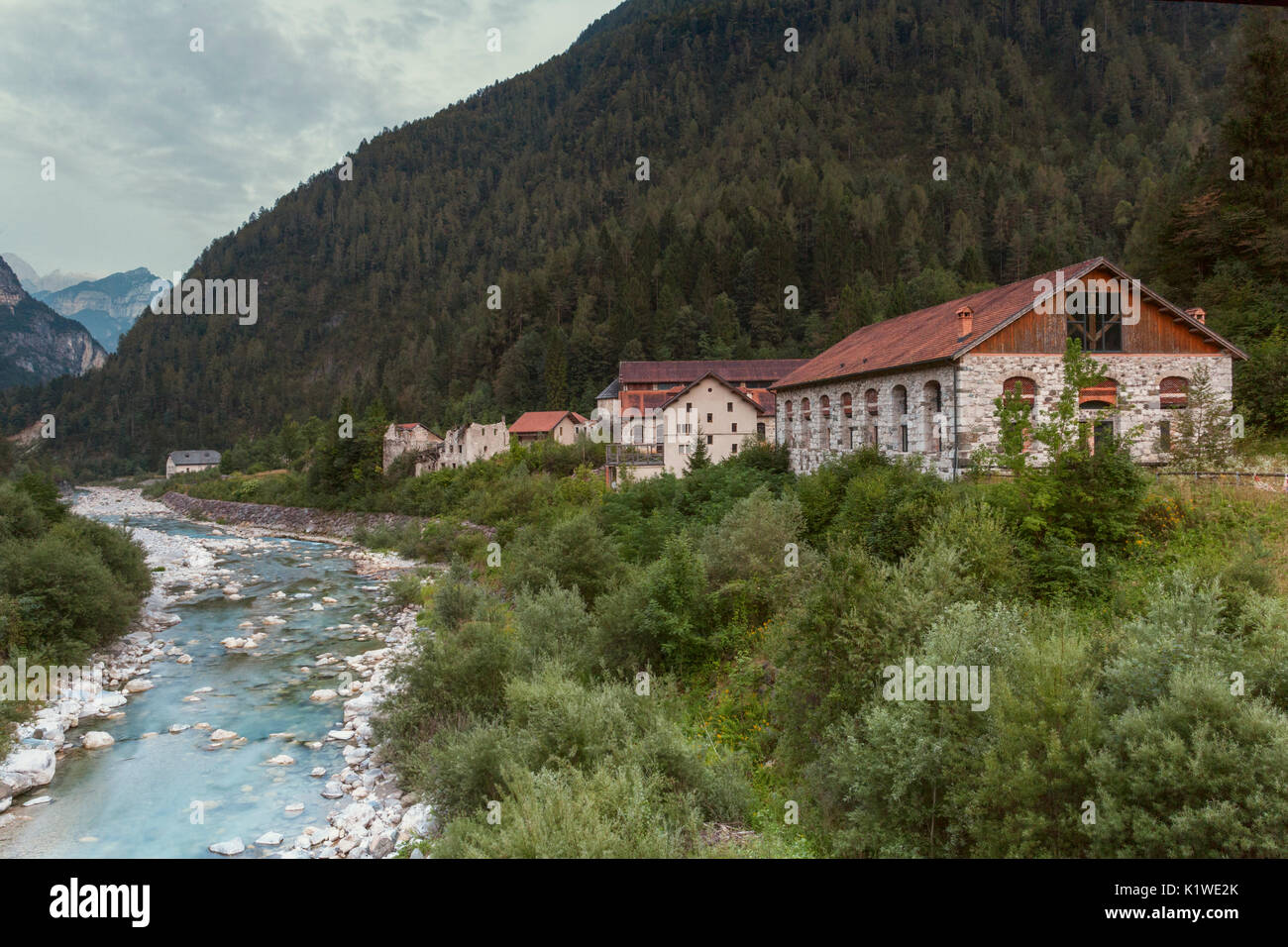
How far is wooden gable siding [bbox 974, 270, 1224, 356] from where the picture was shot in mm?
20891

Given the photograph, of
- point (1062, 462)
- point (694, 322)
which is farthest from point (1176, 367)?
point (694, 322)

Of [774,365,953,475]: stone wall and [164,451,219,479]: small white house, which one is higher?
[164,451,219,479]: small white house

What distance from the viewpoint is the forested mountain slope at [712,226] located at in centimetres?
8300

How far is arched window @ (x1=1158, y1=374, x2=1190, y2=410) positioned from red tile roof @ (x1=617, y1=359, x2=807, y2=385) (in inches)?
1743

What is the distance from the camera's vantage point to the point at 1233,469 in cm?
1758

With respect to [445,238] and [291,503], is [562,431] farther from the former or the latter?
[445,238]

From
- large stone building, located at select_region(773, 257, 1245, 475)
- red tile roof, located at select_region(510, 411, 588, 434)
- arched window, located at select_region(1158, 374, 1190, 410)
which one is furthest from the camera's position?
red tile roof, located at select_region(510, 411, 588, 434)

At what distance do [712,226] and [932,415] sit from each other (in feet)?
264

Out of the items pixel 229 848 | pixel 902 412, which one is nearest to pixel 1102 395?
pixel 902 412

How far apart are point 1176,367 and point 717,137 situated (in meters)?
154

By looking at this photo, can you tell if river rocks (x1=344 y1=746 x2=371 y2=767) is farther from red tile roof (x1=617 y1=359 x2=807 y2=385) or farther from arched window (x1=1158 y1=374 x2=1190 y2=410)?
red tile roof (x1=617 y1=359 x2=807 y2=385)

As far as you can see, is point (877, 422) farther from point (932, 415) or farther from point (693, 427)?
point (693, 427)

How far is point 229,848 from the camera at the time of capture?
1157 cm
